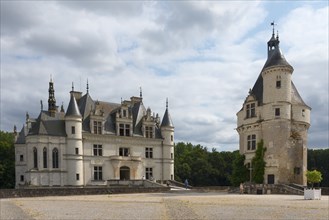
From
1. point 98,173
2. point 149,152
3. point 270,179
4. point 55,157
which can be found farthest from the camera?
point 149,152

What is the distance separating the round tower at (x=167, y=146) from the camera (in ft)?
Result: 170

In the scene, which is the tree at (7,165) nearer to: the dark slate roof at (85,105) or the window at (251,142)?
the dark slate roof at (85,105)

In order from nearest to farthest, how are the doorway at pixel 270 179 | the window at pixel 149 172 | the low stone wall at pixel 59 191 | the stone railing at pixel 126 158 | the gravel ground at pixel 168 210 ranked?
the gravel ground at pixel 168 210 < the low stone wall at pixel 59 191 < the doorway at pixel 270 179 < the stone railing at pixel 126 158 < the window at pixel 149 172

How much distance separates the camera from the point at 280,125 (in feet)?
121

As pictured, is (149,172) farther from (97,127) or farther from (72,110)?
(72,110)

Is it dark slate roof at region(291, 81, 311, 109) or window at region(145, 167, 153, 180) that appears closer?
dark slate roof at region(291, 81, 311, 109)

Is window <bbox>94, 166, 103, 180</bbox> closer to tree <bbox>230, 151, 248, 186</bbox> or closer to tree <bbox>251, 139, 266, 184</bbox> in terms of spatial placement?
tree <bbox>230, 151, 248, 186</bbox>

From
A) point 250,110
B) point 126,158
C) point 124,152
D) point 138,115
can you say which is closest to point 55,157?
point 126,158

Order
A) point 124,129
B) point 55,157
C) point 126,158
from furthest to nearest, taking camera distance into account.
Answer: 1. point 124,129
2. point 126,158
3. point 55,157

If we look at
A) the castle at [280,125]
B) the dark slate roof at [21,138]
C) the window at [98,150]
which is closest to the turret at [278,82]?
the castle at [280,125]

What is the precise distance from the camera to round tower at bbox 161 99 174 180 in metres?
51.9

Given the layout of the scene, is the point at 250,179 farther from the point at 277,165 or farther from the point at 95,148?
the point at 95,148

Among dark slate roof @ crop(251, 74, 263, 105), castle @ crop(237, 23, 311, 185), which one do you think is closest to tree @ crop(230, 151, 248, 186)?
castle @ crop(237, 23, 311, 185)

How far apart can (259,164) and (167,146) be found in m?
17.3
